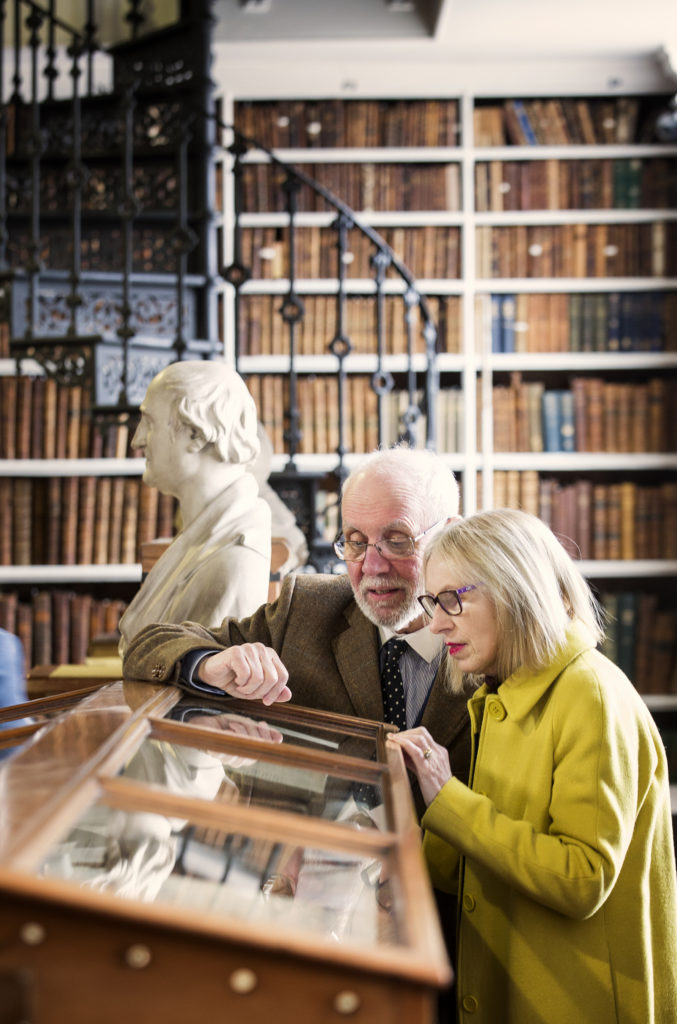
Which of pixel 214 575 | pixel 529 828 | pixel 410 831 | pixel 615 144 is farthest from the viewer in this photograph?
pixel 615 144

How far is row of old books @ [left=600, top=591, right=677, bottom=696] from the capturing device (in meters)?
4.24

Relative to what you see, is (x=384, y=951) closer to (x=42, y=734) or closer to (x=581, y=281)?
(x=42, y=734)

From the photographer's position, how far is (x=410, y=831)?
0.67 meters

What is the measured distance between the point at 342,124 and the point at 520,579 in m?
3.63

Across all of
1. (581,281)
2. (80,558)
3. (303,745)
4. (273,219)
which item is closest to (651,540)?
(581,281)

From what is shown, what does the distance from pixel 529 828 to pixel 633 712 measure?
0.19 metres

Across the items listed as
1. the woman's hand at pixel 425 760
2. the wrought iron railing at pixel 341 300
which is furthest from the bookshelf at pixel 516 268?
the woman's hand at pixel 425 760

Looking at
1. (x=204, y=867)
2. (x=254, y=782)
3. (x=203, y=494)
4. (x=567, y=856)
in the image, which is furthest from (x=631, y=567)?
(x=204, y=867)

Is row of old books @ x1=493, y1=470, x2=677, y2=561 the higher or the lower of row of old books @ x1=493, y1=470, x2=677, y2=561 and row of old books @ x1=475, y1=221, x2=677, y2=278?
the lower

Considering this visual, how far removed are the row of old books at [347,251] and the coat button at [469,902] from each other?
3.38 metres

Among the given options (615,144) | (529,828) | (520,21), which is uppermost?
(520,21)

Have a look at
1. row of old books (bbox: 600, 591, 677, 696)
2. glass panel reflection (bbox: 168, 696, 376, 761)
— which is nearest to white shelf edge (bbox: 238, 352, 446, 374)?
row of old books (bbox: 600, 591, 677, 696)

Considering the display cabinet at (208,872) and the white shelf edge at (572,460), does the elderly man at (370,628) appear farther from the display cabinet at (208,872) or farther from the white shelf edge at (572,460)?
the white shelf edge at (572,460)

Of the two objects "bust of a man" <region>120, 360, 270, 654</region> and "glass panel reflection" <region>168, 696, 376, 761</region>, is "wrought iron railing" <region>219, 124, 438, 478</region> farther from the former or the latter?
"glass panel reflection" <region>168, 696, 376, 761</region>
